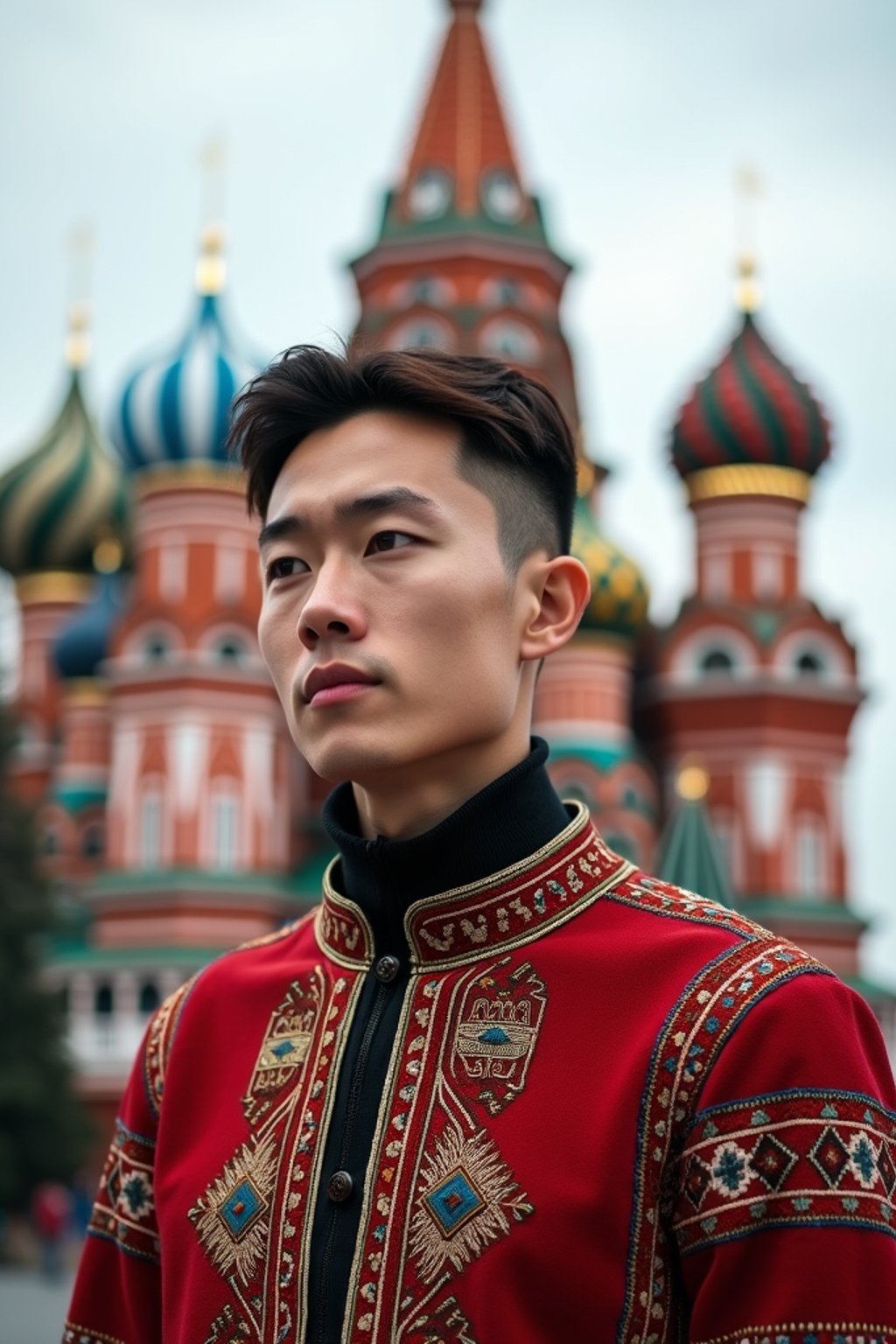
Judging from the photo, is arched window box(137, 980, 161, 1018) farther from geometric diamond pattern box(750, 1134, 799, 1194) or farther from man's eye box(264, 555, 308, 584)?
geometric diamond pattern box(750, 1134, 799, 1194)

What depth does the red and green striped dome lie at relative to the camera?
25.2 meters

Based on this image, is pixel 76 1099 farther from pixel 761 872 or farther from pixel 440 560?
pixel 440 560

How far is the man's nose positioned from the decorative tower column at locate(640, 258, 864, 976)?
2196cm

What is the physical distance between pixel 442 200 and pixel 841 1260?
81.6ft

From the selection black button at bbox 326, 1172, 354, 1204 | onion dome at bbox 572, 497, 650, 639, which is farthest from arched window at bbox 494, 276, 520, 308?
black button at bbox 326, 1172, 354, 1204

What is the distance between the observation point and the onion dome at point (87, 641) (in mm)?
26984

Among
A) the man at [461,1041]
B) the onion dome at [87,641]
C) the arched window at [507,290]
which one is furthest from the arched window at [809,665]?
the man at [461,1041]

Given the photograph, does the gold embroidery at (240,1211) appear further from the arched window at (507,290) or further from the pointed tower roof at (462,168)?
the pointed tower roof at (462,168)

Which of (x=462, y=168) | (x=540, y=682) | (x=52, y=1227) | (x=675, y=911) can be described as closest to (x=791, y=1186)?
(x=675, y=911)

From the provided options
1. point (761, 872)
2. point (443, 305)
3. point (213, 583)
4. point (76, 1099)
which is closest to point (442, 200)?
point (443, 305)

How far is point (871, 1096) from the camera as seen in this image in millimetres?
1800

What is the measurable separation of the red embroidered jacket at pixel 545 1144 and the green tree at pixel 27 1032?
57.0 ft

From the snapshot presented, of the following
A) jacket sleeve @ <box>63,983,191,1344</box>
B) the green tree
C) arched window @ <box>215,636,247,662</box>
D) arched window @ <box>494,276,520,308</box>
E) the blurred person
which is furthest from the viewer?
arched window @ <box>494,276,520,308</box>

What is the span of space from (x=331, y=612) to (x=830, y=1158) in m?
0.70
